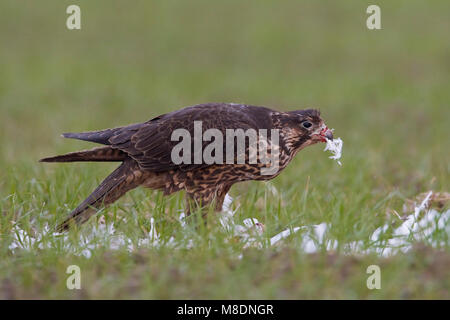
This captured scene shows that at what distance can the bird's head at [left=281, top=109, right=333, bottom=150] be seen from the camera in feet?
17.4

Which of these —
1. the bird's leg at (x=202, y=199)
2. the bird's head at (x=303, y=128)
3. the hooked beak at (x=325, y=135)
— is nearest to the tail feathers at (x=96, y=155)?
the bird's leg at (x=202, y=199)

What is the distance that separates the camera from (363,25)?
1686 cm

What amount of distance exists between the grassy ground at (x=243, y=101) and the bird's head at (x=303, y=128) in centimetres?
42

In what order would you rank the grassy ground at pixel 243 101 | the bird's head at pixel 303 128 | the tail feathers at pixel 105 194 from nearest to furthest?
the grassy ground at pixel 243 101
the tail feathers at pixel 105 194
the bird's head at pixel 303 128

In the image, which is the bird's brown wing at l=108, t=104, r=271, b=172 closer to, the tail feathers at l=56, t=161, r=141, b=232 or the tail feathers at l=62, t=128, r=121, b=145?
the tail feathers at l=62, t=128, r=121, b=145

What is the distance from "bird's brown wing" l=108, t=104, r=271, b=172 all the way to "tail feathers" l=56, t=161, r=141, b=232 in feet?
0.50

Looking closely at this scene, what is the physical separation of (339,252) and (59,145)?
501 centimetres

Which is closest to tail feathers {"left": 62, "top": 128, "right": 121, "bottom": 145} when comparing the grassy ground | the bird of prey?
the bird of prey

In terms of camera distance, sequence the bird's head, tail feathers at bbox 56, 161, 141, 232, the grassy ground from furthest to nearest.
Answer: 1. the bird's head
2. tail feathers at bbox 56, 161, 141, 232
3. the grassy ground

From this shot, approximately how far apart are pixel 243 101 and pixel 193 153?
715 cm

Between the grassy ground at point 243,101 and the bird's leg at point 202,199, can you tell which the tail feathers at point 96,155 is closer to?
the grassy ground at point 243,101

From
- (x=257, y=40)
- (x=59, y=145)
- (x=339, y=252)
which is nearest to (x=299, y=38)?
(x=257, y=40)

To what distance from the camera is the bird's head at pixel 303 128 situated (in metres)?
5.30
